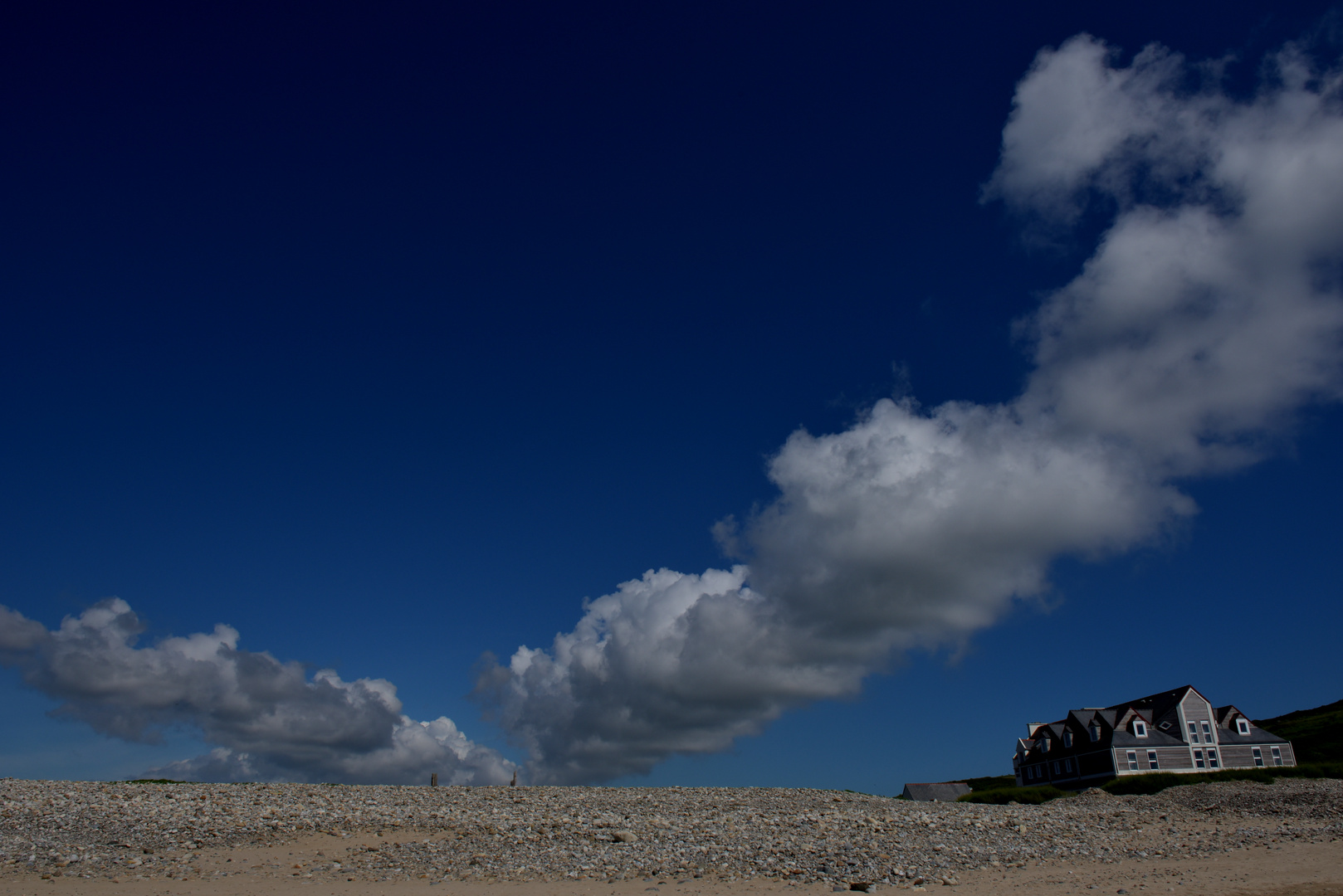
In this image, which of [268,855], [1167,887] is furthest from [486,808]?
[1167,887]

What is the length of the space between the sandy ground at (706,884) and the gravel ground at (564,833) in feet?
1.81

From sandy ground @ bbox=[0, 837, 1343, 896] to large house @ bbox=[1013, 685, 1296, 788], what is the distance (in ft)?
152

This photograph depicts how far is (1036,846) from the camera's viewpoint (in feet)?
84.4

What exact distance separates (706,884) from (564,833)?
22.9 ft

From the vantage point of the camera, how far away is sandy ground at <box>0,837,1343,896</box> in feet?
63.5

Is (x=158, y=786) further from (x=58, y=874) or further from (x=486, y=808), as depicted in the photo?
(x=486, y=808)

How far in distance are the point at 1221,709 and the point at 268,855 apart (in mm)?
76297

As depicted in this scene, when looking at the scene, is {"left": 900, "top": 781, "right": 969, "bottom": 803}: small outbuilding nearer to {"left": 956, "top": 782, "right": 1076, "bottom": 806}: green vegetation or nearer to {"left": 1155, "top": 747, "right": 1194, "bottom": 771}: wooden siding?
{"left": 956, "top": 782, "right": 1076, "bottom": 806}: green vegetation

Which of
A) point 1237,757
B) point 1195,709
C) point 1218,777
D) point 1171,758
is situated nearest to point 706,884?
point 1218,777

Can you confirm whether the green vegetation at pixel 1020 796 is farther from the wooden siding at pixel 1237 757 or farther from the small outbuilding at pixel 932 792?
the wooden siding at pixel 1237 757

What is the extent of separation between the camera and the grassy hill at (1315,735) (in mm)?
83363

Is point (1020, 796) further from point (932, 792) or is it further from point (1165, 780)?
point (932, 792)

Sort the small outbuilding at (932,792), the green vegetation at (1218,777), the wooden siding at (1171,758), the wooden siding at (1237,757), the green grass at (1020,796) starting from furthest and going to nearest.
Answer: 1. the small outbuilding at (932,792)
2. the wooden siding at (1237,757)
3. the wooden siding at (1171,758)
4. the green vegetation at (1218,777)
5. the green grass at (1020,796)

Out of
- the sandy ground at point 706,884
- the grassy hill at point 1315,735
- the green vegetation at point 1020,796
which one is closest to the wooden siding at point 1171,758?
the green vegetation at point 1020,796
